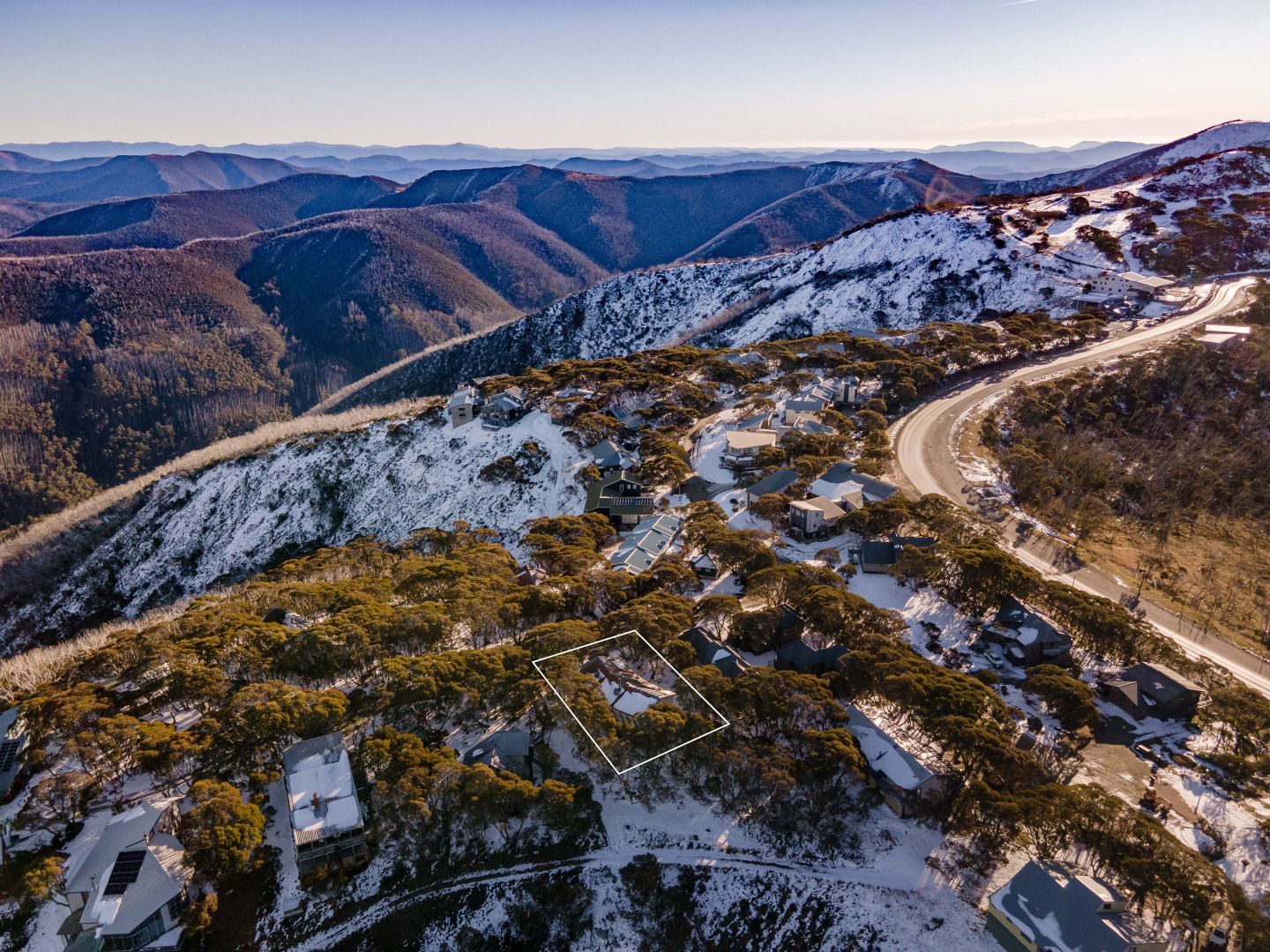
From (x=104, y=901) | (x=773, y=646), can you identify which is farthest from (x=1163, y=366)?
(x=104, y=901)

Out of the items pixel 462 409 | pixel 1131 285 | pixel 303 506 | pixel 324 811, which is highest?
pixel 1131 285

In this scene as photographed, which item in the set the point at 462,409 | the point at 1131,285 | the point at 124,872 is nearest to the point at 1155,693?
the point at 124,872

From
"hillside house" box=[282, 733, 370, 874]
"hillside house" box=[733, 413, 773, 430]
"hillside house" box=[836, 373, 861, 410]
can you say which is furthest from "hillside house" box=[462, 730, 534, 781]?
"hillside house" box=[836, 373, 861, 410]

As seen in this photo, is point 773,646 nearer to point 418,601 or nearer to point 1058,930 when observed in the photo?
point 1058,930

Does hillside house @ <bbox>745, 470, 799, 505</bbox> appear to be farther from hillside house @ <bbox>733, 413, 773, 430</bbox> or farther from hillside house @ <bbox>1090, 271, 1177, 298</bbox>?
hillside house @ <bbox>1090, 271, 1177, 298</bbox>

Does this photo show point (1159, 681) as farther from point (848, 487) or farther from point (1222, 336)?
point (1222, 336)

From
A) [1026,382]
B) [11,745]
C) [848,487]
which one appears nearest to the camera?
[11,745]
